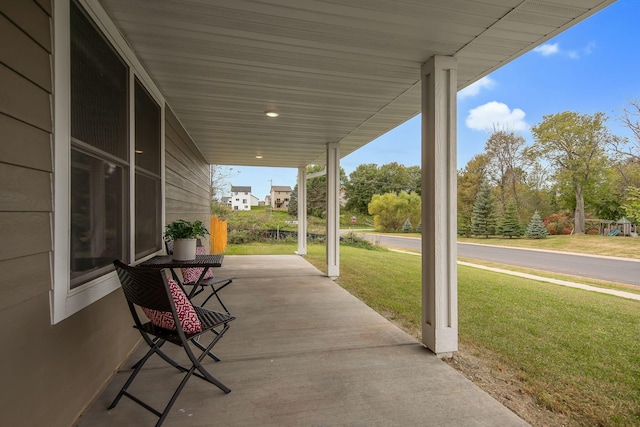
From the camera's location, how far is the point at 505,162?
1931 centimetres

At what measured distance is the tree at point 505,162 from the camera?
18891mm

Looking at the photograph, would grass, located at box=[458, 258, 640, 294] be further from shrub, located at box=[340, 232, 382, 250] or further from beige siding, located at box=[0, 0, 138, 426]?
beige siding, located at box=[0, 0, 138, 426]

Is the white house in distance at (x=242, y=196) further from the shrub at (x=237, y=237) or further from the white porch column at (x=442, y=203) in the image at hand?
the white porch column at (x=442, y=203)

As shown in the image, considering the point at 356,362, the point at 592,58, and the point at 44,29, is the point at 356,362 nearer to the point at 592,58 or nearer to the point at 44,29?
the point at 44,29

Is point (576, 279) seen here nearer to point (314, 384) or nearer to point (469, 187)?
point (314, 384)

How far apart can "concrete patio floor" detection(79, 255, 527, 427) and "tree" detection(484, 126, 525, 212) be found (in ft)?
62.3

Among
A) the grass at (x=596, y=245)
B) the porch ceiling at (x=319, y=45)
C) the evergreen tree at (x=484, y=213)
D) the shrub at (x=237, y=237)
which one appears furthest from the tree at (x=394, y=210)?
the porch ceiling at (x=319, y=45)

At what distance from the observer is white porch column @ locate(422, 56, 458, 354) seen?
256cm

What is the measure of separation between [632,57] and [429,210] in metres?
19.8

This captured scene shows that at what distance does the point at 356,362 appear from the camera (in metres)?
2.39

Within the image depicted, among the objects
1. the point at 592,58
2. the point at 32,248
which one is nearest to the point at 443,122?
the point at 32,248

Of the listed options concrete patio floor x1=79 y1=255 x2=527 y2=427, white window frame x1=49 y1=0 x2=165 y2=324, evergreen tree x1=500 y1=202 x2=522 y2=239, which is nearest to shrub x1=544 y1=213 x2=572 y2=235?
evergreen tree x1=500 y1=202 x2=522 y2=239

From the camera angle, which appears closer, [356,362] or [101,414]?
[101,414]

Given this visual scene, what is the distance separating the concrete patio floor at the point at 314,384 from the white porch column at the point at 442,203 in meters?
0.28
